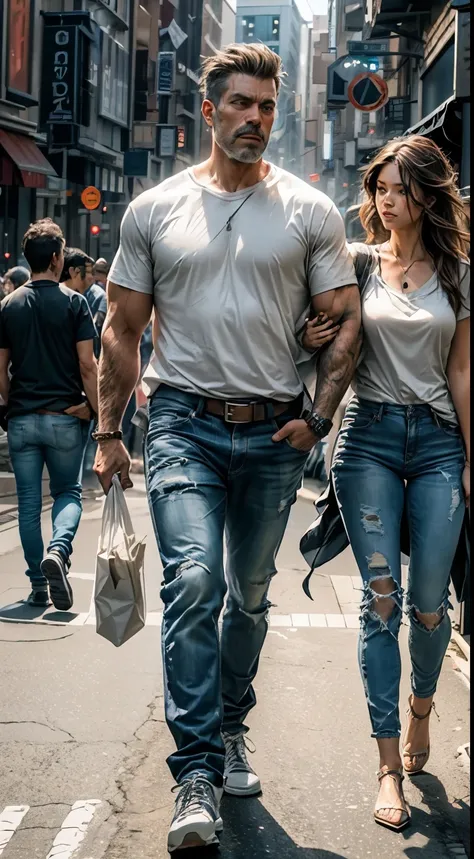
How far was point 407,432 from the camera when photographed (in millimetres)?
4316

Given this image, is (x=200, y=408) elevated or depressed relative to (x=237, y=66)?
depressed

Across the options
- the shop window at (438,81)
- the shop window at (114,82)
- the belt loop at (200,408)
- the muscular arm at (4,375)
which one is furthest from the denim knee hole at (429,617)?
the shop window at (114,82)

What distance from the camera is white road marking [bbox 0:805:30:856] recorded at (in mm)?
3902

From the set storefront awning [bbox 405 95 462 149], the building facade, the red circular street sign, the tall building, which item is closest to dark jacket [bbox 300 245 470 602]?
storefront awning [bbox 405 95 462 149]

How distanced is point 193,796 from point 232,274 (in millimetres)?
1529

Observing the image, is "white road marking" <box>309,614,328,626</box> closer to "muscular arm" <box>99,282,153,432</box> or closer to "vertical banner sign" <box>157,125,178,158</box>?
"muscular arm" <box>99,282,153,432</box>

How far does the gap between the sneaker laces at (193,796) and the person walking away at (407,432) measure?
71 centimetres

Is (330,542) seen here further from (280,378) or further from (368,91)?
(368,91)

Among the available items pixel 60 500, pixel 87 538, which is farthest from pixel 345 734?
pixel 87 538

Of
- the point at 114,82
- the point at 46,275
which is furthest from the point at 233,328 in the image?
the point at 114,82

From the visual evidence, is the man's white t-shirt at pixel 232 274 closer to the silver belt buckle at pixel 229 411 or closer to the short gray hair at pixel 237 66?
the silver belt buckle at pixel 229 411

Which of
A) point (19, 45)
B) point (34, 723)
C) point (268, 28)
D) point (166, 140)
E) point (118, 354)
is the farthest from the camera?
point (268, 28)

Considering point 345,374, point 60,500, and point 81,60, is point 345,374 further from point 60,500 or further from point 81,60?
point 81,60

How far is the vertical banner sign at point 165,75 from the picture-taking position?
54031 millimetres
